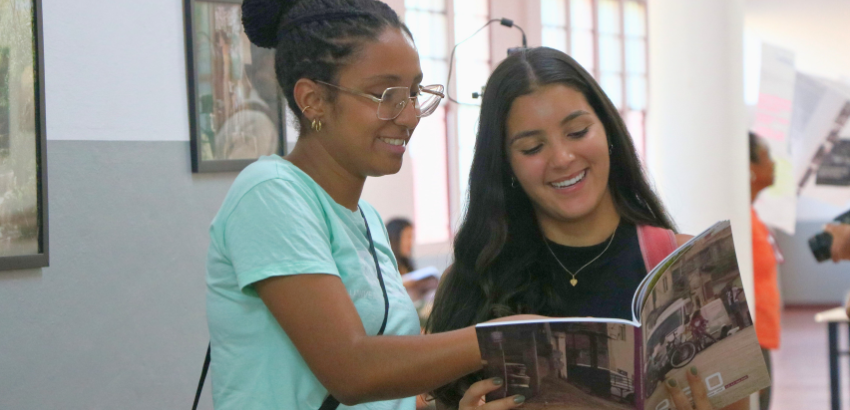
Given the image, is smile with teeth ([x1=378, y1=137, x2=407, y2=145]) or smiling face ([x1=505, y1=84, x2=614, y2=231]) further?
smiling face ([x1=505, y1=84, x2=614, y2=231])

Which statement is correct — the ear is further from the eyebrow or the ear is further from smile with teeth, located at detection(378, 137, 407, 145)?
the eyebrow

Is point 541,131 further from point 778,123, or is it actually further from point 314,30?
point 778,123

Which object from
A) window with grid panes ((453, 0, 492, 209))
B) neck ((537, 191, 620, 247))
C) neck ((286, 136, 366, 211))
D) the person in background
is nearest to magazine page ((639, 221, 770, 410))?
neck ((537, 191, 620, 247))

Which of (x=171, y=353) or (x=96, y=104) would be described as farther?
(x=171, y=353)

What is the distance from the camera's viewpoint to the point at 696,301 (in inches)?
47.9

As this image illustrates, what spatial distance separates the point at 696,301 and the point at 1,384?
175 cm

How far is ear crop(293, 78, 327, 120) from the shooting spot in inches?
48.5

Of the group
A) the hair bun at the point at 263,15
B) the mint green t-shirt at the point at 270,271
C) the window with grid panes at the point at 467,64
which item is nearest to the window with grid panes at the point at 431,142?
the window with grid panes at the point at 467,64

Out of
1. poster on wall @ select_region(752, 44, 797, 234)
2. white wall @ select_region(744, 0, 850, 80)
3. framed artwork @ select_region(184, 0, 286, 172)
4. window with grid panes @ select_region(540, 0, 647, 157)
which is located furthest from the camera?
white wall @ select_region(744, 0, 850, 80)

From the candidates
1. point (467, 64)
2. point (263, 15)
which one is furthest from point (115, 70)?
point (467, 64)

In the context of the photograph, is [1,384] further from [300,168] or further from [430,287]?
[430,287]

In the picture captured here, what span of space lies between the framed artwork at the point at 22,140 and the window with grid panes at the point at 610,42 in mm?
4993

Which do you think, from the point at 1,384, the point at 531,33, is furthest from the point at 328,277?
the point at 531,33

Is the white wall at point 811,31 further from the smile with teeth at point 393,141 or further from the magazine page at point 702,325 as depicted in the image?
the smile with teeth at point 393,141
